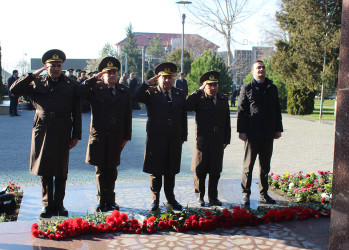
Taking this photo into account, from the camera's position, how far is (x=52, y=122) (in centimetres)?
500

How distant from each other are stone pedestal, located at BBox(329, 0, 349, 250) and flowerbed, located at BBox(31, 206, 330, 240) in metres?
2.38

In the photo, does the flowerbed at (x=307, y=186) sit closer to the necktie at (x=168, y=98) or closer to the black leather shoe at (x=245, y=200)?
the black leather shoe at (x=245, y=200)

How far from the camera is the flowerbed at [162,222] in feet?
14.7

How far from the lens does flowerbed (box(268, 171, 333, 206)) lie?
6086 millimetres

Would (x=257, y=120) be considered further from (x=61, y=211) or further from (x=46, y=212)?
(x=46, y=212)

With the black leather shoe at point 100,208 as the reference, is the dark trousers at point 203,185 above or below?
above

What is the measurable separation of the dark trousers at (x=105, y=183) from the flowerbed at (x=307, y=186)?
277 centimetres

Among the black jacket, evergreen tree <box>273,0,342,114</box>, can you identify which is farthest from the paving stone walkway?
evergreen tree <box>273,0,342,114</box>

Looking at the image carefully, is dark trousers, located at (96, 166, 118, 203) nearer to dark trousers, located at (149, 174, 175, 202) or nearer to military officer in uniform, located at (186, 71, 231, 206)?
dark trousers, located at (149, 174, 175, 202)

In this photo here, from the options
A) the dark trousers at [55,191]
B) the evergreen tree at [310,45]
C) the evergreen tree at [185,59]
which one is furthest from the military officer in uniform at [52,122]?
the evergreen tree at [185,59]

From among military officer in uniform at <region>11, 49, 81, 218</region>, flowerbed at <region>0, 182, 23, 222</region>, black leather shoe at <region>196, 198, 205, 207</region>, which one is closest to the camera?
military officer in uniform at <region>11, 49, 81, 218</region>

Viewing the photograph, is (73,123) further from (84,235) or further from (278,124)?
(278,124)

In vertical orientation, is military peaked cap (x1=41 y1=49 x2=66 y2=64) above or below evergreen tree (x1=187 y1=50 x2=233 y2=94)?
below

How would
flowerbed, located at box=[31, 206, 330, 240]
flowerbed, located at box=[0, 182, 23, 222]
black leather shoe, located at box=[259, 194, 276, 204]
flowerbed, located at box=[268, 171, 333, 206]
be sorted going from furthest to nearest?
flowerbed, located at box=[268, 171, 333, 206]
black leather shoe, located at box=[259, 194, 276, 204]
flowerbed, located at box=[0, 182, 23, 222]
flowerbed, located at box=[31, 206, 330, 240]
